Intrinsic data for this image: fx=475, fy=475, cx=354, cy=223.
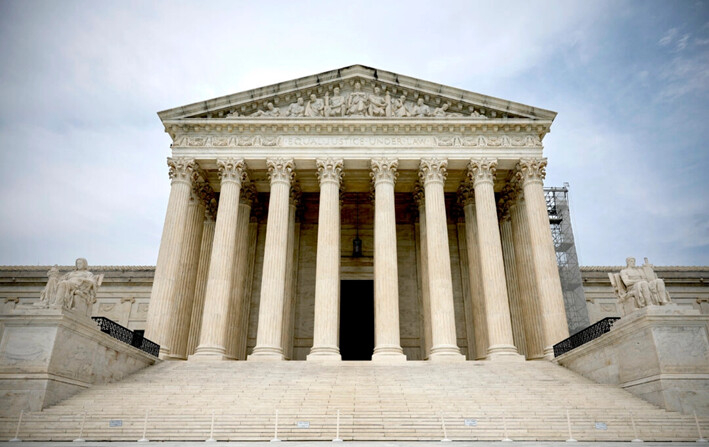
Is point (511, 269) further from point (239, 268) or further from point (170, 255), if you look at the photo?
point (170, 255)

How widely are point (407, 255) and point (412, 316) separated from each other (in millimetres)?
4031

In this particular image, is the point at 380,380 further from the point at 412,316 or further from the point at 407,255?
the point at 407,255

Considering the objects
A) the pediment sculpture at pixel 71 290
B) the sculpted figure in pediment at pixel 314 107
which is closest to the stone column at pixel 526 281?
the sculpted figure in pediment at pixel 314 107

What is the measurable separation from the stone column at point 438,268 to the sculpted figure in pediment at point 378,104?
362 centimetres

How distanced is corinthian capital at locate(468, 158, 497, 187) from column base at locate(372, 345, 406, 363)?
9.80 meters

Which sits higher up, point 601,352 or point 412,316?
point 412,316

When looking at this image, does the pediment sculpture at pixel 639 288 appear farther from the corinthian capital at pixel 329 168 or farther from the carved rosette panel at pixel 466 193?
the corinthian capital at pixel 329 168

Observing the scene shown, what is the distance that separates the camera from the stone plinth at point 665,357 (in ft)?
44.3

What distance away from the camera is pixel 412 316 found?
2969 cm

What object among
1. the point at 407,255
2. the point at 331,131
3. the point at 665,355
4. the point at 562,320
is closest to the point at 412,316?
the point at 407,255

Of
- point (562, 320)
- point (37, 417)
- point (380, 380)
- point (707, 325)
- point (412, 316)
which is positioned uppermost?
point (412, 316)

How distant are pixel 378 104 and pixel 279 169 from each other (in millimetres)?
6561

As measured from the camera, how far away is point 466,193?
27953mm

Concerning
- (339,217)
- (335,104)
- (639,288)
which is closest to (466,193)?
(339,217)
